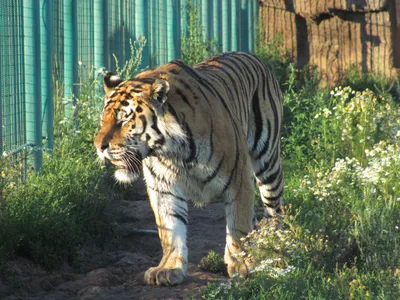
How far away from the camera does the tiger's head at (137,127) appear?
5.17 meters

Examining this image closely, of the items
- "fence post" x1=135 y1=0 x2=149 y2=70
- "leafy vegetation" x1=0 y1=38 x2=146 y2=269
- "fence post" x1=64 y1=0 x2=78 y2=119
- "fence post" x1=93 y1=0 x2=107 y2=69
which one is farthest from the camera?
"fence post" x1=135 y1=0 x2=149 y2=70

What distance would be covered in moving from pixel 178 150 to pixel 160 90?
374 mm

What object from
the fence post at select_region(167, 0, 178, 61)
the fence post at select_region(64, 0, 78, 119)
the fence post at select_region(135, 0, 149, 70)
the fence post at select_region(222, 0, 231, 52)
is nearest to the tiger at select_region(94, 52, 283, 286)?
the fence post at select_region(64, 0, 78, 119)

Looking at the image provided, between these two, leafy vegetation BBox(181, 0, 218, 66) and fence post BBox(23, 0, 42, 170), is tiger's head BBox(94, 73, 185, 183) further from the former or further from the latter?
leafy vegetation BBox(181, 0, 218, 66)

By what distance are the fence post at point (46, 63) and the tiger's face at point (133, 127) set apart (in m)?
2.28

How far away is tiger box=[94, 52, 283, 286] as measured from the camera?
521cm

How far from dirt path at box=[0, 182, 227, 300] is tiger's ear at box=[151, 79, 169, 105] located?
1.11 metres

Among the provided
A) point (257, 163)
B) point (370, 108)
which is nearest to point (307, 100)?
point (370, 108)

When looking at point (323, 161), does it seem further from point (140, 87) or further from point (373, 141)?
point (140, 87)

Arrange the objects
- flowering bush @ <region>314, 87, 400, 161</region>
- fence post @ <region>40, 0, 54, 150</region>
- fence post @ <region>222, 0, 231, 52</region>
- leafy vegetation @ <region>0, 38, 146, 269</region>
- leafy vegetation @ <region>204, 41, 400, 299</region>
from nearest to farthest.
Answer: leafy vegetation @ <region>204, 41, 400, 299</region> < leafy vegetation @ <region>0, 38, 146, 269</region> < fence post @ <region>40, 0, 54, 150</region> < flowering bush @ <region>314, 87, 400, 161</region> < fence post @ <region>222, 0, 231, 52</region>

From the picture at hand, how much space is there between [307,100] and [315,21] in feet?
10.6

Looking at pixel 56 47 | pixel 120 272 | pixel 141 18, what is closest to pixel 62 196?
pixel 120 272

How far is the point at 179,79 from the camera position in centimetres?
543

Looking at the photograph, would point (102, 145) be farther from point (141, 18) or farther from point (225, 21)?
point (225, 21)
